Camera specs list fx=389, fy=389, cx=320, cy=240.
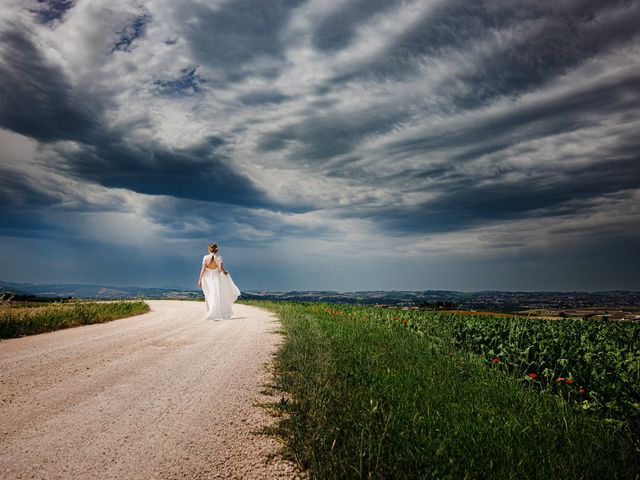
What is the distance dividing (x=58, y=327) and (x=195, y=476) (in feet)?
40.1

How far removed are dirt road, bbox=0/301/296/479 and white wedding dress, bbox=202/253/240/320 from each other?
8164mm

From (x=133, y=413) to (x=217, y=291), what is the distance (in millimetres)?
13260

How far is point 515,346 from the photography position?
7.76 meters

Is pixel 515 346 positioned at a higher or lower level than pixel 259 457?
higher

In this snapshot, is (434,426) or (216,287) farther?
(216,287)

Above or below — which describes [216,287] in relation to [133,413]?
above

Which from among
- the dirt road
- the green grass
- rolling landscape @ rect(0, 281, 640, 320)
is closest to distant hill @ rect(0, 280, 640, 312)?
rolling landscape @ rect(0, 281, 640, 320)

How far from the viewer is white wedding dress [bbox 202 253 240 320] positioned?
1747 centimetres

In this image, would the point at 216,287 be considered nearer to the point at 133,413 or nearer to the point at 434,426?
the point at 133,413

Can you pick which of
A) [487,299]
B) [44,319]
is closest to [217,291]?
[44,319]

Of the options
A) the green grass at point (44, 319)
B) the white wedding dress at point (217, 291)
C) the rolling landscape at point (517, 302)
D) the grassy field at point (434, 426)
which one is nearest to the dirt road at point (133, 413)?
the grassy field at point (434, 426)

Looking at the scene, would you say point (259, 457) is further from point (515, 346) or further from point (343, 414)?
point (515, 346)

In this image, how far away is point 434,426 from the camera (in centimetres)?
424

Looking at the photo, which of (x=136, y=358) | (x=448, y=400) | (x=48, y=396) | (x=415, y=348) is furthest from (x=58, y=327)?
(x=448, y=400)
